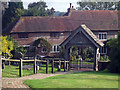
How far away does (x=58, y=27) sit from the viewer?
42812 mm

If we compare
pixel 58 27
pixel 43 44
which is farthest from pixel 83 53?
pixel 43 44

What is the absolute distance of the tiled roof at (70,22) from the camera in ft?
139

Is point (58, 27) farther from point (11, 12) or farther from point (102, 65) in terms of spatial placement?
point (11, 12)

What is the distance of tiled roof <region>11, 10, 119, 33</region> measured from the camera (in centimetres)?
4238

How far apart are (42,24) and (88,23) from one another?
313 inches

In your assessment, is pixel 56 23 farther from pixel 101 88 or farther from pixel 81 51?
pixel 101 88

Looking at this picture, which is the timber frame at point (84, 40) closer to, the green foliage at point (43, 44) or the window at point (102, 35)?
the green foliage at point (43, 44)

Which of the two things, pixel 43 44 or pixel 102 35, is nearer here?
pixel 43 44

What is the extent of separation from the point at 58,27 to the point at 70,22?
2.62 meters

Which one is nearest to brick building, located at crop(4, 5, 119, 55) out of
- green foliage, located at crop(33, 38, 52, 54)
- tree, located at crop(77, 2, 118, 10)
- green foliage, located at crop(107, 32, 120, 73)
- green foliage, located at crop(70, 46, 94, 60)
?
green foliage, located at crop(33, 38, 52, 54)

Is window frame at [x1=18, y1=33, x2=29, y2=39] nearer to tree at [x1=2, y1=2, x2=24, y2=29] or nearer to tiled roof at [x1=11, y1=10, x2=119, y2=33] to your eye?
tiled roof at [x1=11, y1=10, x2=119, y2=33]

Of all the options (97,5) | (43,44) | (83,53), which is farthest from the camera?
(97,5)

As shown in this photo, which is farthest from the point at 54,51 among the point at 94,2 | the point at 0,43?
the point at 94,2

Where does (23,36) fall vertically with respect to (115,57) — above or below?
above
